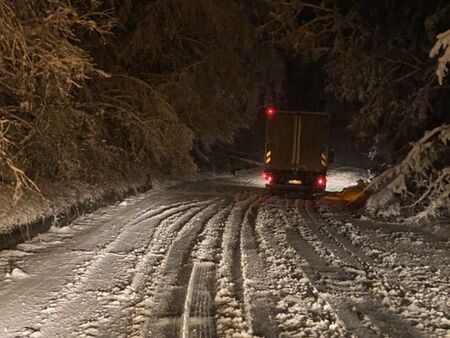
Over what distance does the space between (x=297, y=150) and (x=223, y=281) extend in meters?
13.1

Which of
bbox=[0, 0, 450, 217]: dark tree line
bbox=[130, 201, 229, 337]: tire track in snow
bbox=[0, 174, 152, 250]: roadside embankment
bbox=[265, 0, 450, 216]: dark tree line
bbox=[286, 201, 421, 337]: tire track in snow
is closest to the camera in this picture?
bbox=[130, 201, 229, 337]: tire track in snow

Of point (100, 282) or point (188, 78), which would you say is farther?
point (188, 78)

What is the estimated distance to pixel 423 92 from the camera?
11.8 meters

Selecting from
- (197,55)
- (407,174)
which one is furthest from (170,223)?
(197,55)

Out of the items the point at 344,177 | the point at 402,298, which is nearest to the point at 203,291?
the point at 402,298

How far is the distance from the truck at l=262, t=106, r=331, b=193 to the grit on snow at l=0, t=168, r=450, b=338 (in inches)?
319

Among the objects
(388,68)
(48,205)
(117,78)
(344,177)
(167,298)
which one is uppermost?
(388,68)

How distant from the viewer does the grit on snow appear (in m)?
5.08

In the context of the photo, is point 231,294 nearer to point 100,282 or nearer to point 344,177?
point 100,282

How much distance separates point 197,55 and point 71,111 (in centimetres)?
764

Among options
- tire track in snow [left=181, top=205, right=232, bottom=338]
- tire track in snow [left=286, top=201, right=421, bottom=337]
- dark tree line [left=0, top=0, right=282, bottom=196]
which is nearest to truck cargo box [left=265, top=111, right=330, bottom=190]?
dark tree line [left=0, top=0, right=282, bottom=196]

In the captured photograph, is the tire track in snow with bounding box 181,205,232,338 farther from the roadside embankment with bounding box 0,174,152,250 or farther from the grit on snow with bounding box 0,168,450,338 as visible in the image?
the roadside embankment with bounding box 0,174,152,250

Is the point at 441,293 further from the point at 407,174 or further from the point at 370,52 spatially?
the point at 370,52

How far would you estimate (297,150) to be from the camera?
19031 mm
